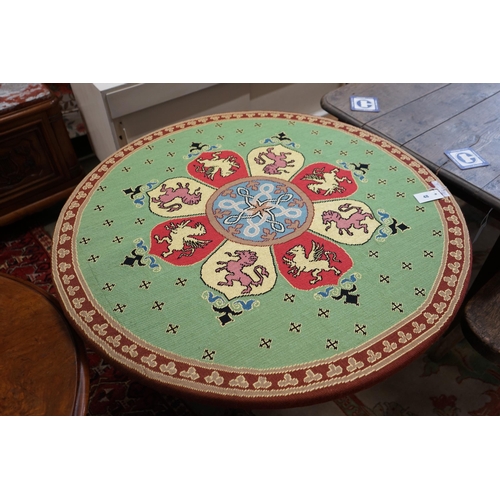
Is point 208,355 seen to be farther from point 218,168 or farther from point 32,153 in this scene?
point 32,153

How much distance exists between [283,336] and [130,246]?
24.1 inches

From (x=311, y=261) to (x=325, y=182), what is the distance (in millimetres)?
432

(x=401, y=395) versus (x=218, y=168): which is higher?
(x=218, y=168)

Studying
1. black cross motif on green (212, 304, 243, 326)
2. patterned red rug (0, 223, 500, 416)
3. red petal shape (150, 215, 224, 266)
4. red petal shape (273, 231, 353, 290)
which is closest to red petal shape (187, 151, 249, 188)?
red petal shape (150, 215, 224, 266)

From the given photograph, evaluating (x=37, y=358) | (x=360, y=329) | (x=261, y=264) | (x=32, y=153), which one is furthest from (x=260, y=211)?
(x=32, y=153)

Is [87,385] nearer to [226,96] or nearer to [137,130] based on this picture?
[137,130]

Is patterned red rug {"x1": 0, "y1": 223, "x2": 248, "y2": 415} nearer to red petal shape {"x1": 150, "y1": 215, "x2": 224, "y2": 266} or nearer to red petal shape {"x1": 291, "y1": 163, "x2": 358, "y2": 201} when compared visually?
red petal shape {"x1": 150, "y1": 215, "x2": 224, "y2": 266}

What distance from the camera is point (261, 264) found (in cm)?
137

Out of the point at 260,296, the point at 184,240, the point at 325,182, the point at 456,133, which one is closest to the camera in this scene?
the point at 260,296

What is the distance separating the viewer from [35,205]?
8.41 feet

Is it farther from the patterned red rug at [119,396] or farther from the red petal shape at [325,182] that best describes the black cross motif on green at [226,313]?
the patterned red rug at [119,396]

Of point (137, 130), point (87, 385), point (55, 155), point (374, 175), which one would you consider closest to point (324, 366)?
point (87, 385)

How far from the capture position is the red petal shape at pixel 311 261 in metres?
1.33

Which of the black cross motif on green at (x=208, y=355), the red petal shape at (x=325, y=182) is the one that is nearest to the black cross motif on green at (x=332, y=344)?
the black cross motif on green at (x=208, y=355)
